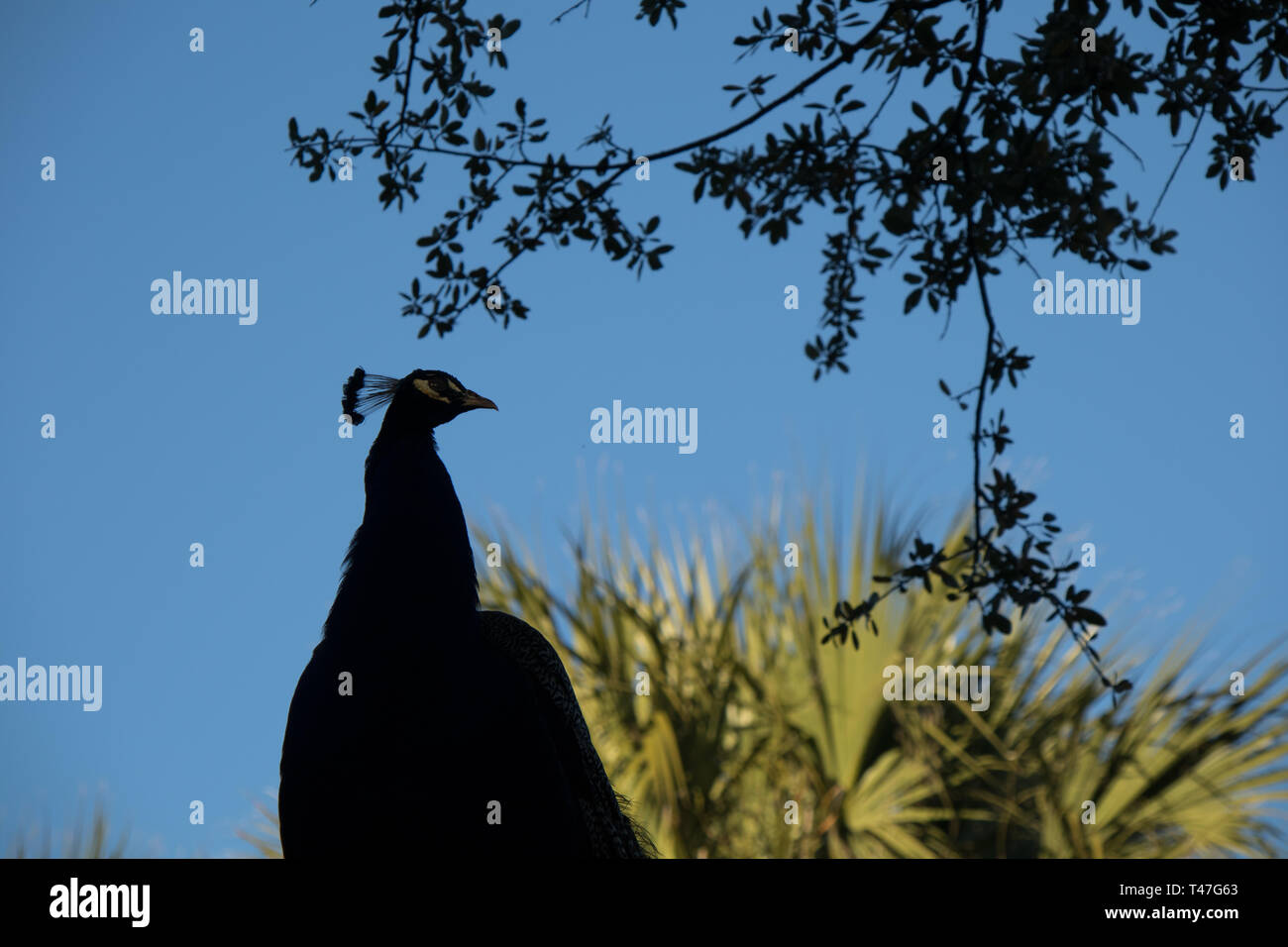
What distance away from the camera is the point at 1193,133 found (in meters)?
4.27

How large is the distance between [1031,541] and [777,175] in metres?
1.88

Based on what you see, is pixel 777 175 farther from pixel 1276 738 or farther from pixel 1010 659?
pixel 1276 738

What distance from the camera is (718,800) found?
29.1 ft

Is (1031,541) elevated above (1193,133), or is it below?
below

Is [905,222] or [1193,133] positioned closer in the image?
[1193,133]
